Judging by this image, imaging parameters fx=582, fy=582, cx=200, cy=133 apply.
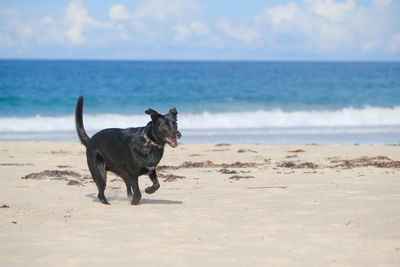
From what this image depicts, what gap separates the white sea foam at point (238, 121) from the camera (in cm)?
2312

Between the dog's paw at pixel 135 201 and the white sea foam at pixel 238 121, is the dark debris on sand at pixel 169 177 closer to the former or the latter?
the dog's paw at pixel 135 201

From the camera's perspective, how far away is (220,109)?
2977 centimetres

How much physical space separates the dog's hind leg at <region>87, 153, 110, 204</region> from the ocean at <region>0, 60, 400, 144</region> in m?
10.4

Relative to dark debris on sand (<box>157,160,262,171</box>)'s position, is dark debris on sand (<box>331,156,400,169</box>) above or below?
above

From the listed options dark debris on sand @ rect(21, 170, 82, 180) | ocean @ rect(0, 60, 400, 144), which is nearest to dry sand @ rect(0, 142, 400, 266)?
dark debris on sand @ rect(21, 170, 82, 180)

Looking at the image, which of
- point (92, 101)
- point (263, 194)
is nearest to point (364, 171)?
point (263, 194)

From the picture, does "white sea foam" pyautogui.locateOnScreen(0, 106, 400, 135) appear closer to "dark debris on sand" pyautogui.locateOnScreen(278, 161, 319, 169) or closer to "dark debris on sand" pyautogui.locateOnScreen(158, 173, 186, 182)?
"dark debris on sand" pyautogui.locateOnScreen(278, 161, 319, 169)

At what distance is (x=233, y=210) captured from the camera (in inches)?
258

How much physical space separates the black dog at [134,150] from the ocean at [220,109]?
10373mm

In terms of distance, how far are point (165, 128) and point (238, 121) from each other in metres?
18.8

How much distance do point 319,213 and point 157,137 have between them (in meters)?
2.00

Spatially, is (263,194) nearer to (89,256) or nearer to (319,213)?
(319,213)

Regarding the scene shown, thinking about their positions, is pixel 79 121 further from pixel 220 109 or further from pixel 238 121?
pixel 220 109

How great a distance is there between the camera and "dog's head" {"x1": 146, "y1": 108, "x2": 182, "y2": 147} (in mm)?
6578
